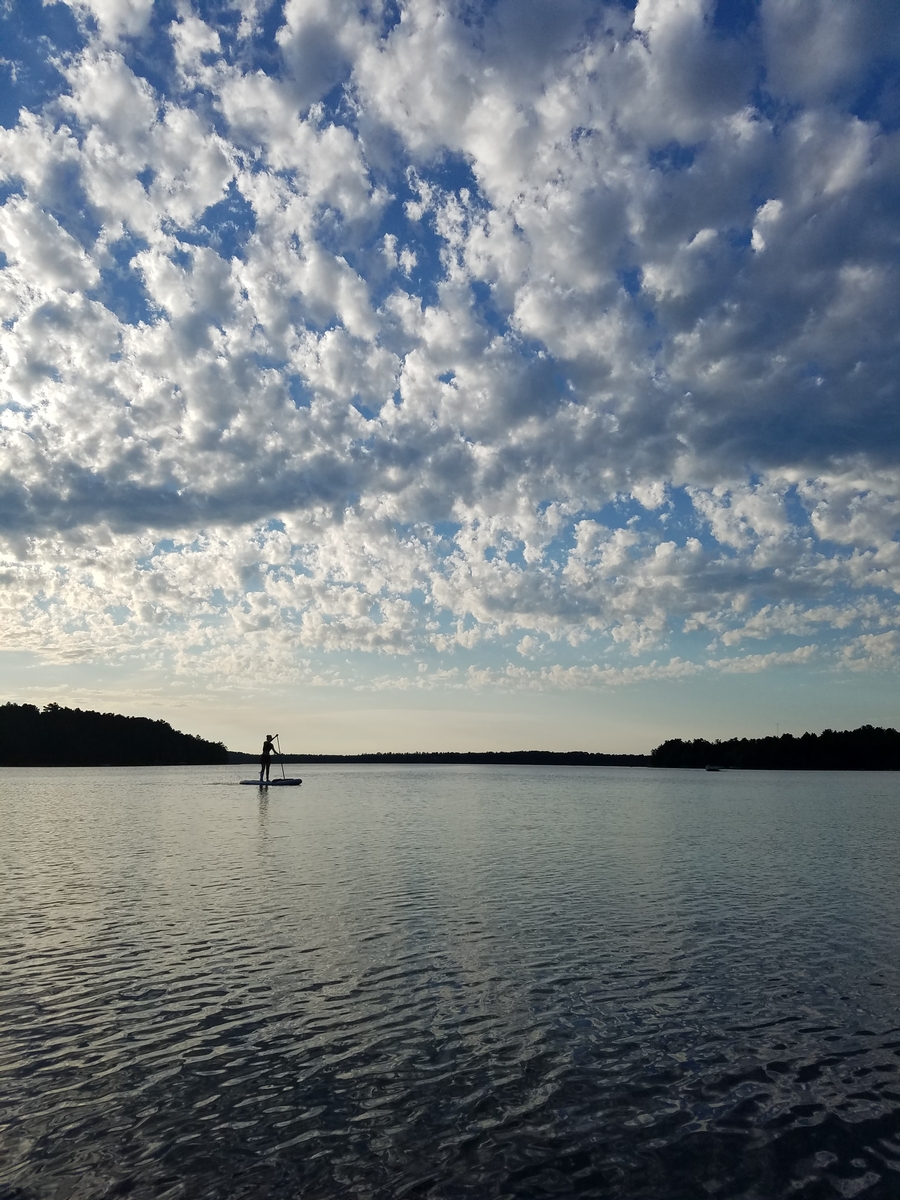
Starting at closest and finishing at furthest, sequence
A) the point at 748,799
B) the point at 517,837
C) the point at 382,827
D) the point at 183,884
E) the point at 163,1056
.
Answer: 1. the point at 163,1056
2. the point at 183,884
3. the point at 517,837
4. the point at 382,827
5. the point at 748,799

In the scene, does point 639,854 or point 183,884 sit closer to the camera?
point 183,884

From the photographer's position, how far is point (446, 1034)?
632 inches

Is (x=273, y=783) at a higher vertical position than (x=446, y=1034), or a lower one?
higher

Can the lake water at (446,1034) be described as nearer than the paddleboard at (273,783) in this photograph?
Yes

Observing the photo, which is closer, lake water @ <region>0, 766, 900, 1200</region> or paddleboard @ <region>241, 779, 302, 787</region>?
lake water @ <region>0, 766, 900, 1200</region>

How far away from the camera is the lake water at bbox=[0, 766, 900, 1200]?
11055 mm

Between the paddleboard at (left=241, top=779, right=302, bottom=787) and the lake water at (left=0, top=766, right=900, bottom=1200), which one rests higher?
the paddleboard at (left=241, top=779, right=302, bottom=787)

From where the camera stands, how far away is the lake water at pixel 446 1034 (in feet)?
36.3

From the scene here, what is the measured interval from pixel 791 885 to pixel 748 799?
253 feet

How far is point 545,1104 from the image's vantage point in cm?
1300

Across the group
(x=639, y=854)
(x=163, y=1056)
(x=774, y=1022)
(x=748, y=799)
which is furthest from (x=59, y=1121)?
(x=748, y=799)

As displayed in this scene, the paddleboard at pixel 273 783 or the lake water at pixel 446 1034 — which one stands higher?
the paddleboard at pixel 273 783

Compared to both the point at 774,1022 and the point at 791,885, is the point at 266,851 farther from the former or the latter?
the point at 774,1022

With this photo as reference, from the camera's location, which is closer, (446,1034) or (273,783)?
(446,1034)
